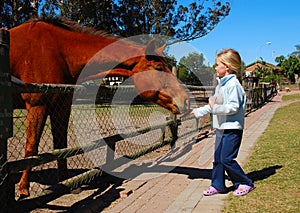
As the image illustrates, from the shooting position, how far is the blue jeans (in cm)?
377

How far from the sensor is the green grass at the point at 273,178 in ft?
11.1

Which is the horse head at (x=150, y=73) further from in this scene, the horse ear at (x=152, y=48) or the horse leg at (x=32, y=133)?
the horse leg at (x=32, y=133)

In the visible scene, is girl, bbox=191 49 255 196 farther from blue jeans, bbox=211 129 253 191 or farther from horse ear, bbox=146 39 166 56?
horse ear, bbox=146 39 166 56

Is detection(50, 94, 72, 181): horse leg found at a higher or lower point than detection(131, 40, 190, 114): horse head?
lower

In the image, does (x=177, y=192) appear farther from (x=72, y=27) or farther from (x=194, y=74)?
(x=194, y=74)

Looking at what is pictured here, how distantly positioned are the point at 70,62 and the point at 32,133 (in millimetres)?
1087

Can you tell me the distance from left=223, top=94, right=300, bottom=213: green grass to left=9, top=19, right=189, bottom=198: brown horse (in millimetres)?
1324

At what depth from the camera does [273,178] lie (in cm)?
435

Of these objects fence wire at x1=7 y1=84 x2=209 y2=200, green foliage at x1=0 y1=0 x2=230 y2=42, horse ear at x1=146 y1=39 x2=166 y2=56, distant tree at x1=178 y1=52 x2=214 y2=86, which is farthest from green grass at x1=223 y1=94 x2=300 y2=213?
green foliage at x1=0 y1=0 x2=230 y2=42

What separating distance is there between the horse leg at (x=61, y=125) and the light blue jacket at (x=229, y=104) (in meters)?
1.78

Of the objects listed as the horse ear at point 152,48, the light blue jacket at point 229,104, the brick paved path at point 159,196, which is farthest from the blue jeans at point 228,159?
the horse ear at point 152,48

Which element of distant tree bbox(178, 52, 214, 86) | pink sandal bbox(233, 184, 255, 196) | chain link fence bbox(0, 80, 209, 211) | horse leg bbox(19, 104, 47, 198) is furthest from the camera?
distant tree bbox(178, 52, 214, 86)

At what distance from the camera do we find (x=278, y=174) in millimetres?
4543

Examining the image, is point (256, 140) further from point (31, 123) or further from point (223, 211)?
point (31, 123)
